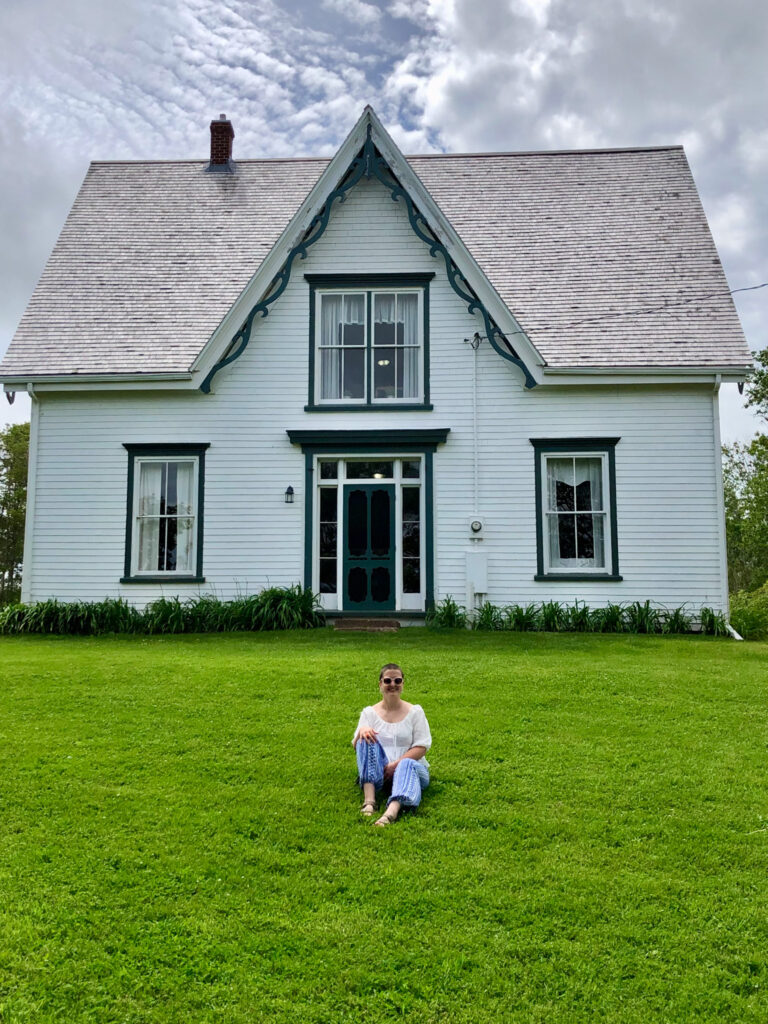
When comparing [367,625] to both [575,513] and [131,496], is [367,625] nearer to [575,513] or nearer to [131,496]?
[575,513]

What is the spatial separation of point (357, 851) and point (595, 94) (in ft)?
48.0

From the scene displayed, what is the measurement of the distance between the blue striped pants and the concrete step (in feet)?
24.2

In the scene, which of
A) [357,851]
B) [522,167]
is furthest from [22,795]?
[522,167]

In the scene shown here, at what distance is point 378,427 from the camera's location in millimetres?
13414

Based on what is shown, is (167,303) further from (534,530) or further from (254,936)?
(254,936)

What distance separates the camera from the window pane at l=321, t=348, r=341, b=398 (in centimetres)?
1376

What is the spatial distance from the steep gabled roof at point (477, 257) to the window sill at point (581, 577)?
355cm

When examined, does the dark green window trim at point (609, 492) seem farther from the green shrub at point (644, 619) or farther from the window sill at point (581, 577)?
the green shrub at point (644, 619)

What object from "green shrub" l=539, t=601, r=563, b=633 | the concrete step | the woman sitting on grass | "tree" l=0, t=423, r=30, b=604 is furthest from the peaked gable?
"tree" l=0, t=423, r=30, b=604

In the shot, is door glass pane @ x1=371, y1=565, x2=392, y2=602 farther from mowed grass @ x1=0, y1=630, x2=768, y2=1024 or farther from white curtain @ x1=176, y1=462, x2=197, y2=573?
mowed grass @ x1=0, y1=630, x2=768, y2=1024

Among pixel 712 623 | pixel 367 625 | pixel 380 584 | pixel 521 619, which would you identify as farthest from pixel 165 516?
pixel 712 623

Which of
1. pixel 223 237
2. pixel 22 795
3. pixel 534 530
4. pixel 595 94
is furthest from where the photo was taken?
pixel 223 237

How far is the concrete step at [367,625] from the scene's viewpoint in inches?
488

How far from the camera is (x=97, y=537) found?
45.1ft
